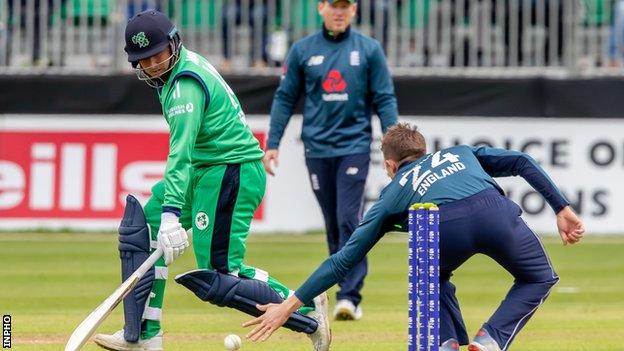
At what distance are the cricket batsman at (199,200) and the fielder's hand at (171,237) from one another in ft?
0.23

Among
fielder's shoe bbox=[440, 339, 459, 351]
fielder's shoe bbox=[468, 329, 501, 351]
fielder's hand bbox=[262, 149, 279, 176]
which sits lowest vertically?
fielder's shoe bbox=[440, 339, 459, 351]

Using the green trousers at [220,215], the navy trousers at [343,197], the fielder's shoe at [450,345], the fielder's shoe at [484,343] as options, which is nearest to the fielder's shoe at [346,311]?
the navy trousers at [343,197]

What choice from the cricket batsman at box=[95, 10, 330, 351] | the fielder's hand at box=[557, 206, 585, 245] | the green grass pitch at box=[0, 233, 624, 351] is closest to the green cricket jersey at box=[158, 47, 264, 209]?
the cricket batsman at box=[95, 10, 330, 351]

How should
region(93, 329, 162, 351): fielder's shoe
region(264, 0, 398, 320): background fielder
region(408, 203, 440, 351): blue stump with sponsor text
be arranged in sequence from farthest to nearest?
1. region(264, 0, 398, 320): background fielder
2. region(93, 329, 162, 351): fielder's shoe
3. region(408, 203, 440, 351): blue stump with sponsor text

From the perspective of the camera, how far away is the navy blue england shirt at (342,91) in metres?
11.3

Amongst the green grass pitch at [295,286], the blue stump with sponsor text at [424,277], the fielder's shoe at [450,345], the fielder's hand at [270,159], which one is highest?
the fielder's hand at [270,159]

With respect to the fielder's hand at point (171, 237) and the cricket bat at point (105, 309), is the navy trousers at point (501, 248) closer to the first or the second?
the fielder's hand at point (171, 237)

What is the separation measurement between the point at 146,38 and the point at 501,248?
234 centimetres

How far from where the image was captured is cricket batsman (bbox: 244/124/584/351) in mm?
7387

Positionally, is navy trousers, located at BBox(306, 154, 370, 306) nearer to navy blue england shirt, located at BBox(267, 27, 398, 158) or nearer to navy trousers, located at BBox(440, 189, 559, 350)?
navy blue england shirt, located at BBox(267, 27, 398, 158)

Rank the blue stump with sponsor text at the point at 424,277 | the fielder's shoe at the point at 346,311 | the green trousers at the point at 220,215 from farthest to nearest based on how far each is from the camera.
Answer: the fielder's shoe at the point at 346,311 → the green trousers at the point at 220,215 → the blue stump with sponsor text at the point at 424,277

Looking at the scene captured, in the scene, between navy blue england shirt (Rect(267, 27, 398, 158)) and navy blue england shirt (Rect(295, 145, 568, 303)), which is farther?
navy blue england shirt (Rect(267, 27, 398, 158))

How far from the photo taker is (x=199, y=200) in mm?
8492

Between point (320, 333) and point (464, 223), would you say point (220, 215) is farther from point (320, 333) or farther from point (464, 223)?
point (464, 223)
